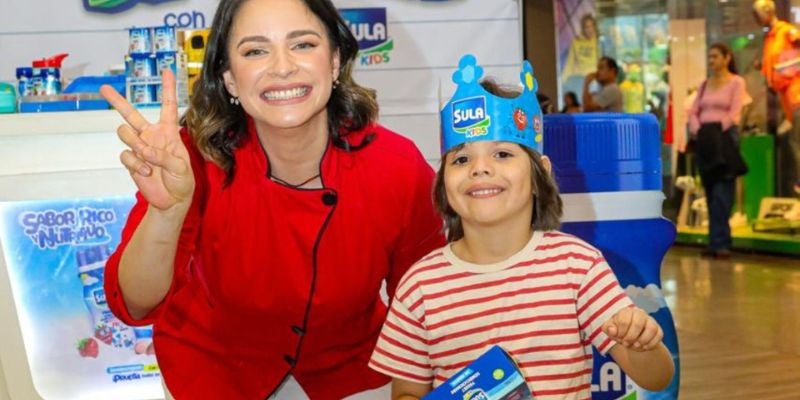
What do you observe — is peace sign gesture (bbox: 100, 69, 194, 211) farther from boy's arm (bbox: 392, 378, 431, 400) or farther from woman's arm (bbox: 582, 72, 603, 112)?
woman's arm (bbox: 582, 72, 603, 112)

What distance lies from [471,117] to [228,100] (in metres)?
0.53

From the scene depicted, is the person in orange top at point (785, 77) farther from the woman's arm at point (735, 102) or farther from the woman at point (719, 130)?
the woman's arm at point (735, 102)

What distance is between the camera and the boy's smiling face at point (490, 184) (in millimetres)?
1853

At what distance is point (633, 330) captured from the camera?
1.65m

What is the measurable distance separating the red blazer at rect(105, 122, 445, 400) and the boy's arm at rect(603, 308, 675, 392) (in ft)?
1.77

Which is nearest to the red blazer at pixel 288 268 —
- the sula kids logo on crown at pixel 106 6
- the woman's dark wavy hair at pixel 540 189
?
the woman's dark wavy hair at pixel 540 189

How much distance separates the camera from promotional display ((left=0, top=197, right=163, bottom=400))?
2.88m

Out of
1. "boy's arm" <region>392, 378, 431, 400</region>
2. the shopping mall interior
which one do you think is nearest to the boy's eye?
the shopping mall interior

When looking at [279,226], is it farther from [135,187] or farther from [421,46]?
[421,46]

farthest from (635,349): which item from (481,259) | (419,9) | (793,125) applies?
(793,125)

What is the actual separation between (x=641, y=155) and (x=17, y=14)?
7.08 ft

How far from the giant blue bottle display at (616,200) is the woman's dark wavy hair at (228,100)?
51 cm

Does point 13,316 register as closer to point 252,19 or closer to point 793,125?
point 252,19

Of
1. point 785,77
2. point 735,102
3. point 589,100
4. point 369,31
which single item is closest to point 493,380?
point 369,31
